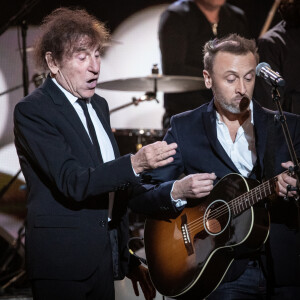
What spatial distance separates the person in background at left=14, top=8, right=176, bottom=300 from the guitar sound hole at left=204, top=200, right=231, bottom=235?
1.87ft

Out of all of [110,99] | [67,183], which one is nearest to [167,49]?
[110,99]

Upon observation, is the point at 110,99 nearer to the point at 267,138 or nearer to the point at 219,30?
the point at 219,30

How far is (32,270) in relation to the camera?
243cm

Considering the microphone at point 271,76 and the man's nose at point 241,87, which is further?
the man's nose at point 241,87

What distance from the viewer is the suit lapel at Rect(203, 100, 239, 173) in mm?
2996

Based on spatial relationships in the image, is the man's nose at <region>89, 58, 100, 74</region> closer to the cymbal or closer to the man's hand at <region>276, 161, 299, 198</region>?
the man's hand at <region>276, 161, 299, 198</region>

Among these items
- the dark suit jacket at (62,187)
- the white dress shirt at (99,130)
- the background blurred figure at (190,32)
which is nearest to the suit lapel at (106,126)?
the white dress shirt at (99,130)

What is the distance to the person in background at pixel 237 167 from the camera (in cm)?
287

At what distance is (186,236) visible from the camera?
3129 mm

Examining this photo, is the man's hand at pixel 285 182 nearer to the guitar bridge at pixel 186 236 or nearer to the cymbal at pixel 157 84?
the guitar bridge at pixel 186 236

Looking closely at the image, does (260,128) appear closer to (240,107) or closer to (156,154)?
(240,107)

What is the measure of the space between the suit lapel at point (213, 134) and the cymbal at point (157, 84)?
5.59ft

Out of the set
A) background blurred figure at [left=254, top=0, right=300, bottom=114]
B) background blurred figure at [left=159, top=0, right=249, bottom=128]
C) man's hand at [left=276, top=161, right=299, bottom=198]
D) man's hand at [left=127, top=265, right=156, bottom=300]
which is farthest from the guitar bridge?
background blurred figure at [left=159, top=0, right=249, bottom=128]

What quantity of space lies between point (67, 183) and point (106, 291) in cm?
62
